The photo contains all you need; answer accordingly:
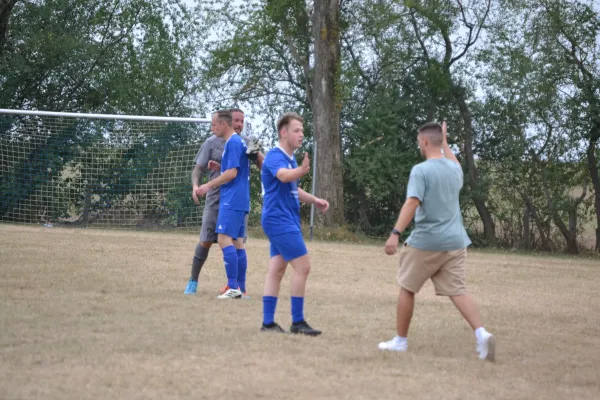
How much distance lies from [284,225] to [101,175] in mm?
15152

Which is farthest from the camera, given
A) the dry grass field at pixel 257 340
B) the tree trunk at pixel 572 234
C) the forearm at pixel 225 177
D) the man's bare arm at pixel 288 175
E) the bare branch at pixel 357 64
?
the bare branch at pixel 357 64

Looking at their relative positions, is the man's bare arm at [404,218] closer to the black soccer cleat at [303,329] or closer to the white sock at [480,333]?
the white sock at [480,333]

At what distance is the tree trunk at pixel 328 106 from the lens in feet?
83.7

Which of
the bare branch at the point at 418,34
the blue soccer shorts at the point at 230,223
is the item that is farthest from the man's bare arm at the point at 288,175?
the bare branch at the point at 418,34

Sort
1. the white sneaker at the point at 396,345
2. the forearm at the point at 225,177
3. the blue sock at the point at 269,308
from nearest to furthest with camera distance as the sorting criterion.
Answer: the white sneaker at the point at 396,345
the blue sock at the point at 269,308
the forearm at the point at 225,177

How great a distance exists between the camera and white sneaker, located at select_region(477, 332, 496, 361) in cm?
663

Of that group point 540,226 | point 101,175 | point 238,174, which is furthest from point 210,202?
point 540,226

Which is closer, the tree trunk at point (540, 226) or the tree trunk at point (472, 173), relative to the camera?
the tree trunk at point (540, 226)

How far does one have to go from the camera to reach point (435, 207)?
6.80 m

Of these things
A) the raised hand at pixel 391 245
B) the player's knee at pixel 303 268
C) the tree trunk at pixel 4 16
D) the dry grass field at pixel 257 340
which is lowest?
the dry grass field at pixel 257 340

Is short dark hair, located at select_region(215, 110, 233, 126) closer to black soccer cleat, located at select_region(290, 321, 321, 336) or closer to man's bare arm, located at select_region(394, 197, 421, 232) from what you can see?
black soccer cleat, located at select_region(290, 321, 321, 336)

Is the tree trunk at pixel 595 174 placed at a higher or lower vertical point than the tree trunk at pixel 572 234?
higher

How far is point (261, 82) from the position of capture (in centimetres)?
3078

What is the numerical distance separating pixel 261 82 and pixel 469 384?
83.7ft
